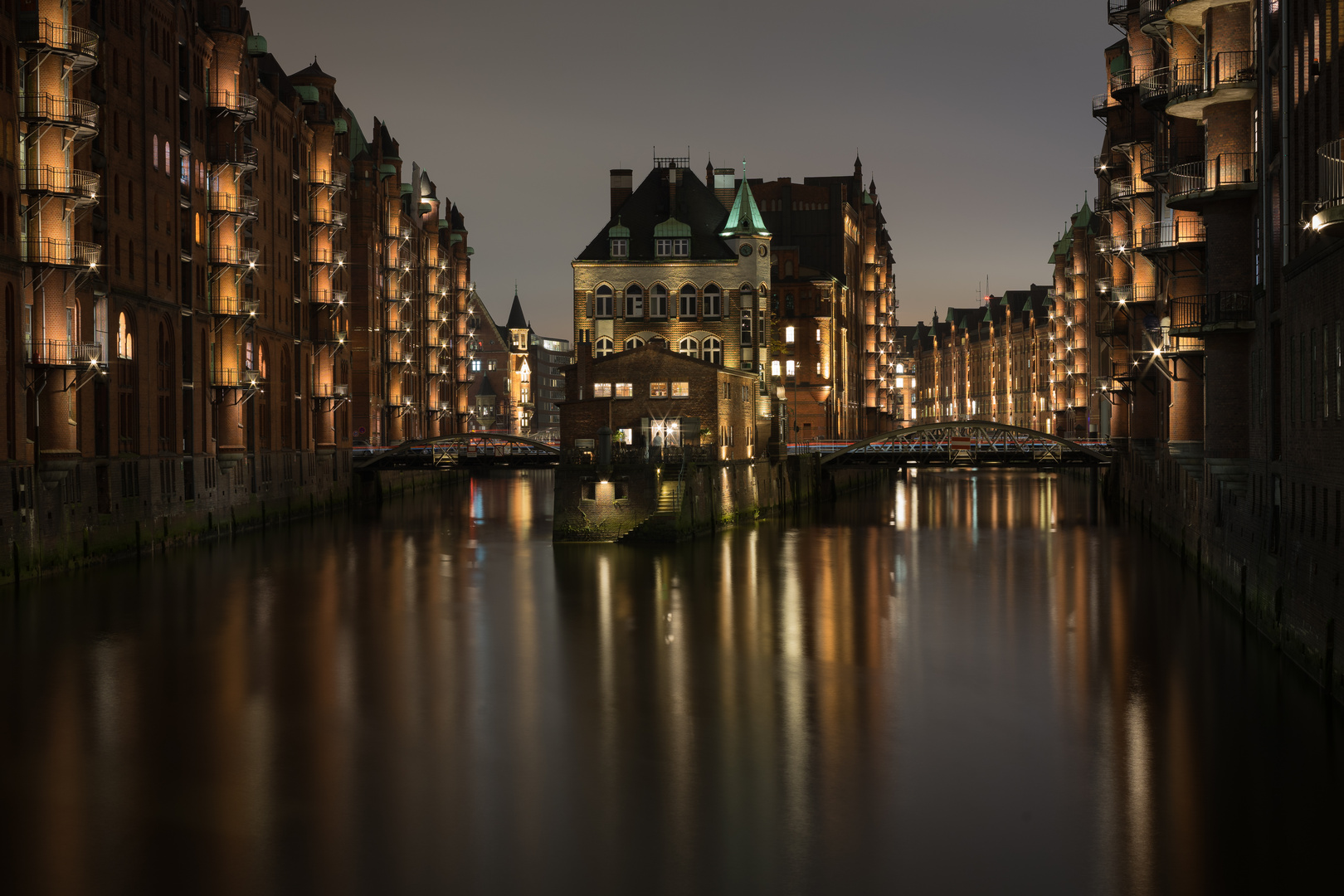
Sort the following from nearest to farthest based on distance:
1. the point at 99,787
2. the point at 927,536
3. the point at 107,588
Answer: the point at 99,787 < the point at 107,588 < the point at 927,536

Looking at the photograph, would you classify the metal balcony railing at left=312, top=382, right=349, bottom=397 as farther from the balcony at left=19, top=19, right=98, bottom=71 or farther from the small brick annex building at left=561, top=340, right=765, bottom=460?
the balcony at left=19, top=19, right=98, bottom=71

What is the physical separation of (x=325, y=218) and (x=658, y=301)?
20145 millimetres

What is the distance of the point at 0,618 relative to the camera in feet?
118

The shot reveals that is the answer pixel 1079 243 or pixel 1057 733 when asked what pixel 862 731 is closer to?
pixel 1057 733

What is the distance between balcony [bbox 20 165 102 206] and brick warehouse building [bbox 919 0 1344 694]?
33.7 m

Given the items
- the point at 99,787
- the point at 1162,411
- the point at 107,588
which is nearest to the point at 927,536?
the point at 1162,411

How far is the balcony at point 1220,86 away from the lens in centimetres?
3478

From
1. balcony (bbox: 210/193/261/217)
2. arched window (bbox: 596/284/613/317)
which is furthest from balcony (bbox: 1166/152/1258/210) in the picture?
arched window (bbox: 596/284/613/317)

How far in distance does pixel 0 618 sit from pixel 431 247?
7957 centimetres

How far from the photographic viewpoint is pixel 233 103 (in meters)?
61.3

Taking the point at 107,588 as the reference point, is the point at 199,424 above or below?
above

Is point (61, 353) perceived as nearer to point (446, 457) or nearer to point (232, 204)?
point (232, 204)

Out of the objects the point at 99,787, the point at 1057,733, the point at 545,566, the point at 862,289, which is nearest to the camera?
the point at 99,787

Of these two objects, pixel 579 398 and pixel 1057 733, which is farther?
pixel 579 398
